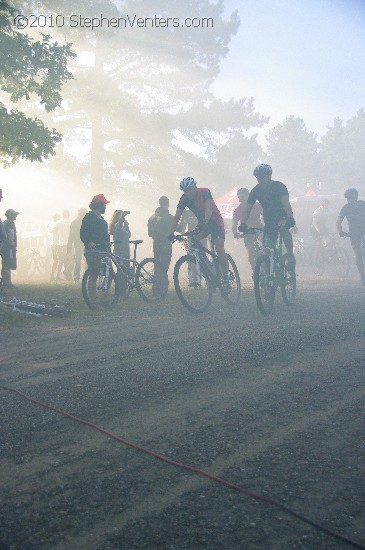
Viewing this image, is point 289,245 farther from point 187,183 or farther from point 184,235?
point 187,183

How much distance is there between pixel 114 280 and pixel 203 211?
7.17ft

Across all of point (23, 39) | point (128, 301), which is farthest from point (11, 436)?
point (23, 39)

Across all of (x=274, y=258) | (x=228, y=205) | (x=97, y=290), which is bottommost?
(x=97, y=290)

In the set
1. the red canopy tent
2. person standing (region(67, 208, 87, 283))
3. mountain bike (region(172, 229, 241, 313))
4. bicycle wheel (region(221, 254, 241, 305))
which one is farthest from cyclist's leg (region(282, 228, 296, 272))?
the red canopy tent

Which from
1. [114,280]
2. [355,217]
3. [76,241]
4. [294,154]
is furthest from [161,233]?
[294,154]

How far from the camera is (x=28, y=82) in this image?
44.8ft

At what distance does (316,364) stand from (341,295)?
629 cm

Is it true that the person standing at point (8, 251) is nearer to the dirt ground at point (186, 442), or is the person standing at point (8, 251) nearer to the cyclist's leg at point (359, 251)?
the dirt ground at point (186, 442)

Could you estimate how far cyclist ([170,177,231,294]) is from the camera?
8797 millimetres

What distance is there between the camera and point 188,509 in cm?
224

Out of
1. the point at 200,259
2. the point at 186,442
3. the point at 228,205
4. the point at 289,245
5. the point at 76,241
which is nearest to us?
the point at 186,442

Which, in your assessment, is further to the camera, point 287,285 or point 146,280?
point 146,280

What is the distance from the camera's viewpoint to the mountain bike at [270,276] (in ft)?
26.2

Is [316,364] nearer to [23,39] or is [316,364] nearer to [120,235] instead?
[120,235]
